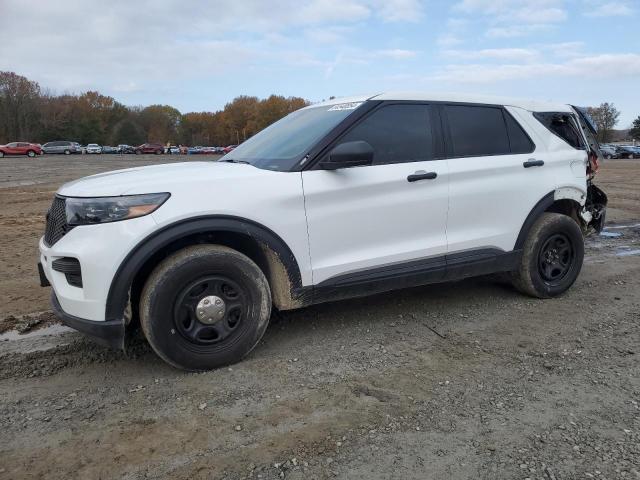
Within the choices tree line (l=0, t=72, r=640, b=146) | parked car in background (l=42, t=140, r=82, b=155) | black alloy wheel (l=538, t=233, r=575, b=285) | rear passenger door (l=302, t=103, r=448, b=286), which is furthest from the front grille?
tree line (l=0, t=72, r=640, b=146)

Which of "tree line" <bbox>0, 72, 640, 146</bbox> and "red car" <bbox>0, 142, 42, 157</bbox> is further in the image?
"tree line" <bbox>0, 72, 640, 146</bbox>

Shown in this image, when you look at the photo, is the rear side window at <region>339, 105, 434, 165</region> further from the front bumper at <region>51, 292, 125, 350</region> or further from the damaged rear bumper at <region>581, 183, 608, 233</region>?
the damaged rear bumper at <region>581, 183, 608, 233</region>

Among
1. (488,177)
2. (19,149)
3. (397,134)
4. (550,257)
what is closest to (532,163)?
(488,177)

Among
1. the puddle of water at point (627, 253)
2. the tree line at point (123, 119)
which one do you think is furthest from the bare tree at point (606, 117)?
the puddle of water at point (627, 253)

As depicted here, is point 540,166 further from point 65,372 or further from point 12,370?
point 12,370

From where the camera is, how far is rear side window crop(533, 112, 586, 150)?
191 inches

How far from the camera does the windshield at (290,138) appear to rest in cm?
379

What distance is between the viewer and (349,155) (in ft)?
11.6

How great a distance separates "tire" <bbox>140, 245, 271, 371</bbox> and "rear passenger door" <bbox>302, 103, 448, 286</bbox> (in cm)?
51

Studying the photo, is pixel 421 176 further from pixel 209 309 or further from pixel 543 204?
pixel 209 309

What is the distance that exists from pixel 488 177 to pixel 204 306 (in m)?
2.54

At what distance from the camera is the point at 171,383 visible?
3301 millimetres

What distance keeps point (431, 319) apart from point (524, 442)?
5.88 feet

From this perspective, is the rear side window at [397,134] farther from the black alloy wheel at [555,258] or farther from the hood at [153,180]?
the black alloy wheel at [555,258]
